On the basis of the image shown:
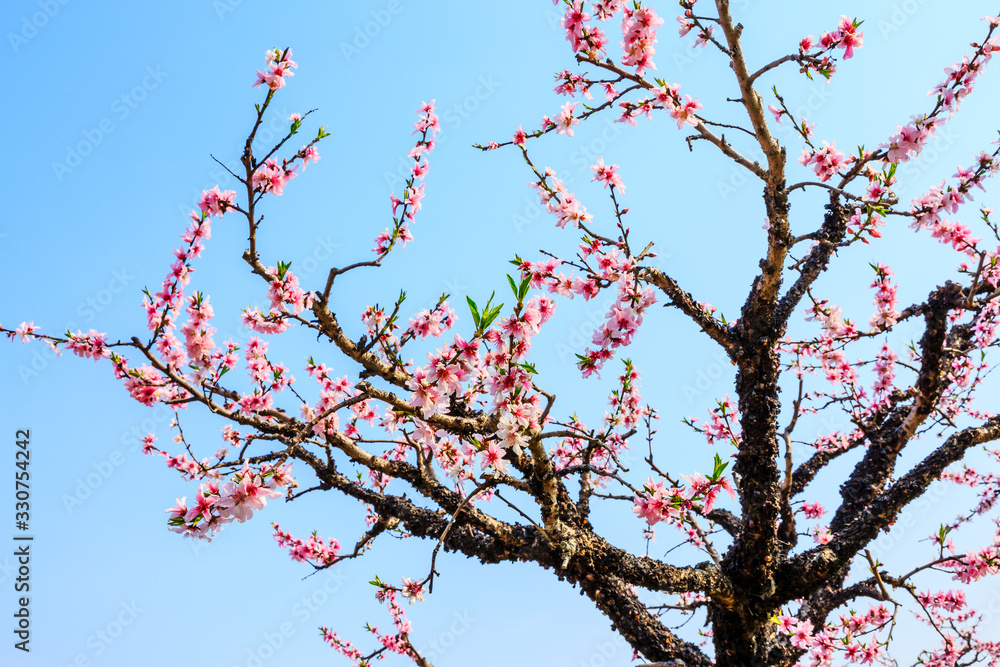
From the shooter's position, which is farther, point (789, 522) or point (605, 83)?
point (789, 522)

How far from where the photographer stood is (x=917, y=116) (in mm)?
3963

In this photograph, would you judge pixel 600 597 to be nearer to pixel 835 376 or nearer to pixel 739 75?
pixel 739 75

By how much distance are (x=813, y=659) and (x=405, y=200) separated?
5800 mm

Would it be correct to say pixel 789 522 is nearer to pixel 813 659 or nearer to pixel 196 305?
pixel 813 659

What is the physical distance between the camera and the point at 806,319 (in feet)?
17.6

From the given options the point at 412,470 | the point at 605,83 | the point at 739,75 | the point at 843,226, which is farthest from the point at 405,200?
the point at 843,226

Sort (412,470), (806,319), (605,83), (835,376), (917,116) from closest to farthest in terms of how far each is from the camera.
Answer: (917,116)
(605,83)
(412,470)
(806,319)
(835,376)

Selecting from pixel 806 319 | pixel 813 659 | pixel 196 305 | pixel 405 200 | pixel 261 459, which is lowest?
pixel 261 459

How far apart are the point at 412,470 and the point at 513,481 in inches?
37.9

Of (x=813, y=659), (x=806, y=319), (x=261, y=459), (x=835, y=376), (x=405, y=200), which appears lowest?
(x=261, y=459)

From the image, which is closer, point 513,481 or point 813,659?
point 513,481

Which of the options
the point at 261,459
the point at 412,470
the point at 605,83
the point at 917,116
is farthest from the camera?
the point at 412,470

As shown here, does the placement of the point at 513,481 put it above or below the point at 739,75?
Result: below

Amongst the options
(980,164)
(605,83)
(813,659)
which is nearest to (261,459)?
(605,83)
